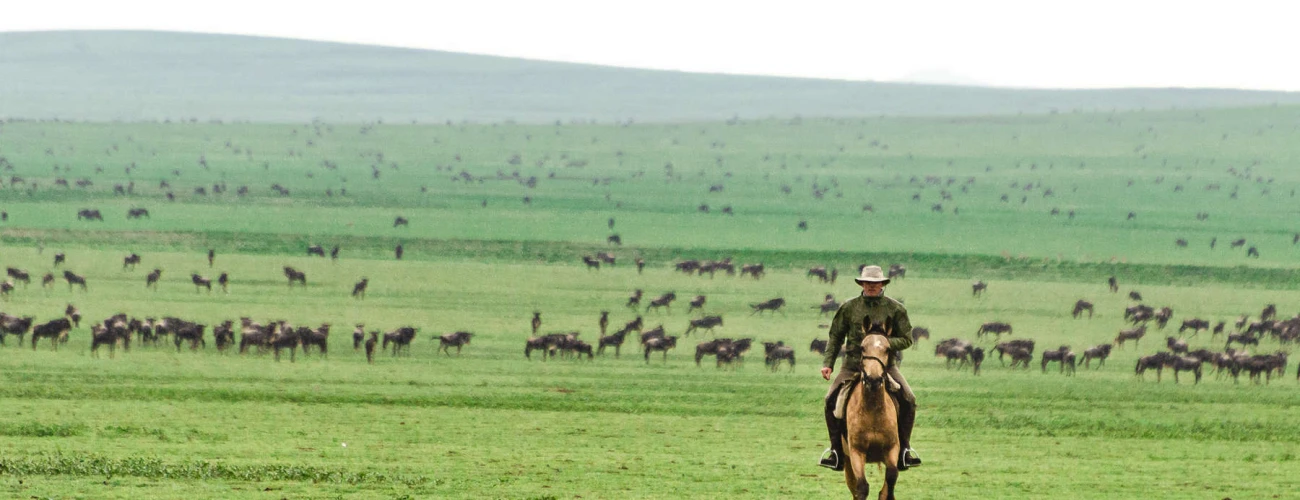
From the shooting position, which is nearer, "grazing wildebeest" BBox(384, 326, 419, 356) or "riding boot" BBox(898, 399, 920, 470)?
"riding boot" BBox(898, 399, 920, 470)

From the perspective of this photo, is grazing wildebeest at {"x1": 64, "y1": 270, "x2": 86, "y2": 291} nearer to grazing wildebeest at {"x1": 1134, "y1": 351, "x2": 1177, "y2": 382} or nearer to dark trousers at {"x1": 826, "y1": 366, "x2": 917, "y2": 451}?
grazing wildebeest at {"x1": 1134, "y1": 351, "x2": 1177, "y2": 382}

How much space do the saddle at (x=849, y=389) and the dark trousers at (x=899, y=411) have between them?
2.0 inches

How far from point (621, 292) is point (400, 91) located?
421 ft

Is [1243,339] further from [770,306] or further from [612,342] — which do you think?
[612,342]

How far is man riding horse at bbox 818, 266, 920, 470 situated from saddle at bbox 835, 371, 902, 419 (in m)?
0.05

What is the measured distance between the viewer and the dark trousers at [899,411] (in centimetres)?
1453

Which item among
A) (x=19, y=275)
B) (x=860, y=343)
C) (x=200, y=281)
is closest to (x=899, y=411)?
(x=860, y=343)

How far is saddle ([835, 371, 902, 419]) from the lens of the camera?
1428cm

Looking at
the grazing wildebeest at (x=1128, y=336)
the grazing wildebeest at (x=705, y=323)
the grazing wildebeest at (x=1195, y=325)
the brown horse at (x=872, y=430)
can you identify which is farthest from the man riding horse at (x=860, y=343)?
the grazing wildebeest at (x=1195, y=325)

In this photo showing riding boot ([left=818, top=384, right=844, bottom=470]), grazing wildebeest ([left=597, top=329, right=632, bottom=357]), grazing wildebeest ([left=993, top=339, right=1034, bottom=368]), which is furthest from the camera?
grazing wildebeest ([left=597, top=329, right=632, bottom=357])

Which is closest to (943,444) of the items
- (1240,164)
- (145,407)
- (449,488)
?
(449,488)

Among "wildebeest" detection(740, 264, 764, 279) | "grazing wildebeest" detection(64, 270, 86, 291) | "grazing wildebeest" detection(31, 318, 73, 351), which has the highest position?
"wildebeest" detection(740, 264, 764, 279)

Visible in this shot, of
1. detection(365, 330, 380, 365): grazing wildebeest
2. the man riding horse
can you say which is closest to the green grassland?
detection(365, 330, 380, 365): grazing wildebeest

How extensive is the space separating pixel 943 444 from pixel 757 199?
60.4m
